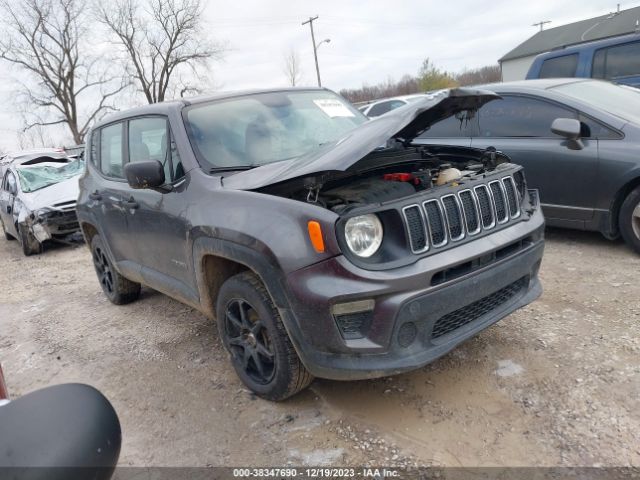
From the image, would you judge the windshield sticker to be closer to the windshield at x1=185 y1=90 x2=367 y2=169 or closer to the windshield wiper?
the windshield at x1=185 y1=90 x2=367 y2=169

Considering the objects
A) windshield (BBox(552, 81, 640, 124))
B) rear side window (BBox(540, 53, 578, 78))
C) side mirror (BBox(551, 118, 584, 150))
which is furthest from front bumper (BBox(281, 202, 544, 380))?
rear side window (BBox(540, 53, 578, 78))

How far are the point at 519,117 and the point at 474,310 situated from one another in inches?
131

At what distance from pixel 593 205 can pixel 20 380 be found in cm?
516

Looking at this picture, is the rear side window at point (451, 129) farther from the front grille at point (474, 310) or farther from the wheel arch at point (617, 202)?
the front grille at point (474, 310)

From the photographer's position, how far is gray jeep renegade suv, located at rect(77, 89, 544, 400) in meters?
2.33

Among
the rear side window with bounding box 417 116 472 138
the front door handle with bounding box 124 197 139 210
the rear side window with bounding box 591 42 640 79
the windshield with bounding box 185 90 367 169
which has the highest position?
the rear side window with bounding box 591 42 640 79

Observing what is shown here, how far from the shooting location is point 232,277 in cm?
290

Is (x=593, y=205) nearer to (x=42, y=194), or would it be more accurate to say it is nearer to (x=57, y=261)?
(x=57, y=261)

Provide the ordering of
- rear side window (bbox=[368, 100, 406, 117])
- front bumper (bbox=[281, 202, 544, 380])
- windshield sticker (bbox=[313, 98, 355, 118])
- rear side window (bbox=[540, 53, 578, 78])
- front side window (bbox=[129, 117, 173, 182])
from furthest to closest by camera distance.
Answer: rear side window (bbox=[368, 100, 406, 117]) < rear side window (bbox=[540, 53, 578, 78]) < windshield sticker (bbox=[313, 98, 355, 118]) < front side window (bbox=[129, 117, 173, 182]) < front bumper (bbox=[281, 202, 544, 380])

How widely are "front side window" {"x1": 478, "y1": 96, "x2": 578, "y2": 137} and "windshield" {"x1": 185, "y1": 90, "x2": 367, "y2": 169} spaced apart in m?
2.21

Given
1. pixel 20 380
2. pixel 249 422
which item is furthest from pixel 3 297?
pixel 249 422

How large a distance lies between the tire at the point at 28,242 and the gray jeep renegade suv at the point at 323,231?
5838mm

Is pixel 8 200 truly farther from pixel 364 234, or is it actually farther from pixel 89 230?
pixel 364 234

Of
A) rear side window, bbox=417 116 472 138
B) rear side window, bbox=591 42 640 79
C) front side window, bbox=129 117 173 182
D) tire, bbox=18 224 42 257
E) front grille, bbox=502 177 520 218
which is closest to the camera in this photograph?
front grille, bbox=502 177 520 218
